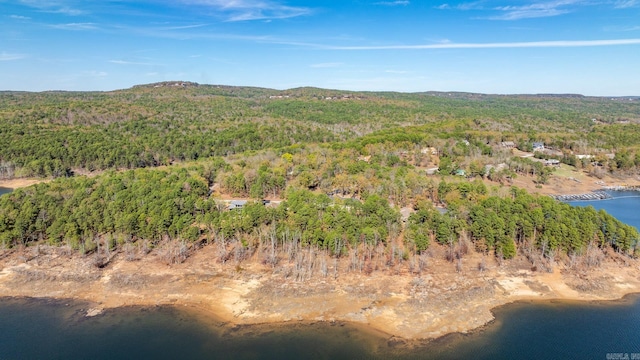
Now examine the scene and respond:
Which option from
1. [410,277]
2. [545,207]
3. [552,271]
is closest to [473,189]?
[545,207]

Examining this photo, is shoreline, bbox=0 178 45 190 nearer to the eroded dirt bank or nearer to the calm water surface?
the eroded dirt bank

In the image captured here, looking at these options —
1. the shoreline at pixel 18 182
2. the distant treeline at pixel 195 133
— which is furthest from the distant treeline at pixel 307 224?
the distant treeline at pixel 195 133

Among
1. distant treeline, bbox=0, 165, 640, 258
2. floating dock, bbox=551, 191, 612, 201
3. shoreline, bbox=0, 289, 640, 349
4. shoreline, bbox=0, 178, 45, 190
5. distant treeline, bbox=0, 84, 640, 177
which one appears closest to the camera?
shoreline, bbox=0, 289, 640, 349

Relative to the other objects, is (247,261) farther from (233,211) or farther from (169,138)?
(169,138)

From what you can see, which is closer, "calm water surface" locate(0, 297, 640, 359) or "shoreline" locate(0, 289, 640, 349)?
"calm water surface" locate(0, 297, 640, 359)

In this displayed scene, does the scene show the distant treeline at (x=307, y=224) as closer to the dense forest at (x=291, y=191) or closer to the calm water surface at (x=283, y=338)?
the dense forest at (x=291, y=191)

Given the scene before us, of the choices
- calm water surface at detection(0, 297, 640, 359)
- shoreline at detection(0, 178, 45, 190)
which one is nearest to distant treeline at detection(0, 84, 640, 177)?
shoreline at detection(0, 178, 45, 190)

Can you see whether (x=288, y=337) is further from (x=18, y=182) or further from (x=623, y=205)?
(x=18, y=182)
